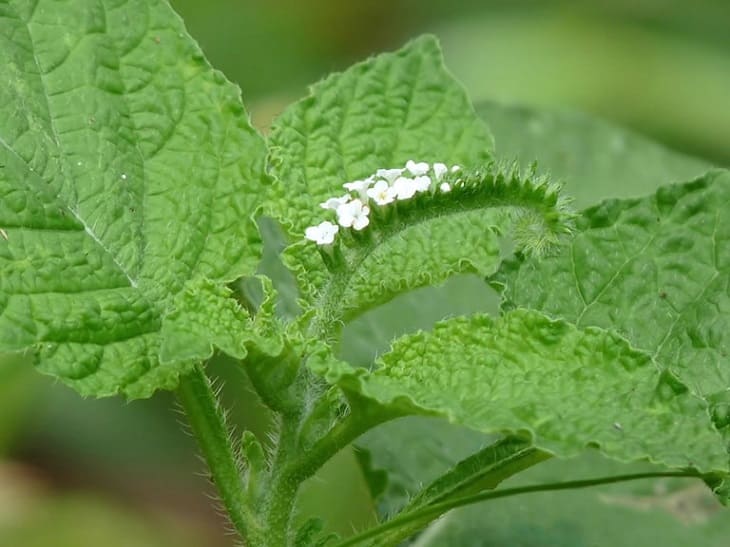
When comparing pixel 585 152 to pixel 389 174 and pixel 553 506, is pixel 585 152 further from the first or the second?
pixel 389 174

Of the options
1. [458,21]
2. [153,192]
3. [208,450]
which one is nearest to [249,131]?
[153,192]

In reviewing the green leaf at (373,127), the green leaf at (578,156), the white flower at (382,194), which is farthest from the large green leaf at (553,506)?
the white flower at (382,194)

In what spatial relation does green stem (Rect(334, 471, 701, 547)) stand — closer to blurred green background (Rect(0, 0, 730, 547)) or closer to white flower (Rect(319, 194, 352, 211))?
white flower (Rect(319, 194, 352, 211))

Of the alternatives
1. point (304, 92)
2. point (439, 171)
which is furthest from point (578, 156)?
point (304, 92)

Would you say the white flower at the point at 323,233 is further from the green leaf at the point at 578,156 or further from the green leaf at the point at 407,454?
the green leaf at the point at 578,156

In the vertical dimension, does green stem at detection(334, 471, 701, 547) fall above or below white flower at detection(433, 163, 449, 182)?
Answer: below

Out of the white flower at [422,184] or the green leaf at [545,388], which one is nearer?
the green leaf at [545,388]

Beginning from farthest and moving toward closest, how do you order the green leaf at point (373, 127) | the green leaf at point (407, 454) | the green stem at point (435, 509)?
1. the green leaf at point (407, 454)
2. the green leaf at point (373, 127)
3. the green stem at point (435, 509)

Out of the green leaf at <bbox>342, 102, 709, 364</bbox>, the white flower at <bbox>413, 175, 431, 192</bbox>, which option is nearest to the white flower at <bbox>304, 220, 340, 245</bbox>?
the white flower at <bbox>413, 175, 431, 192</bbox>
